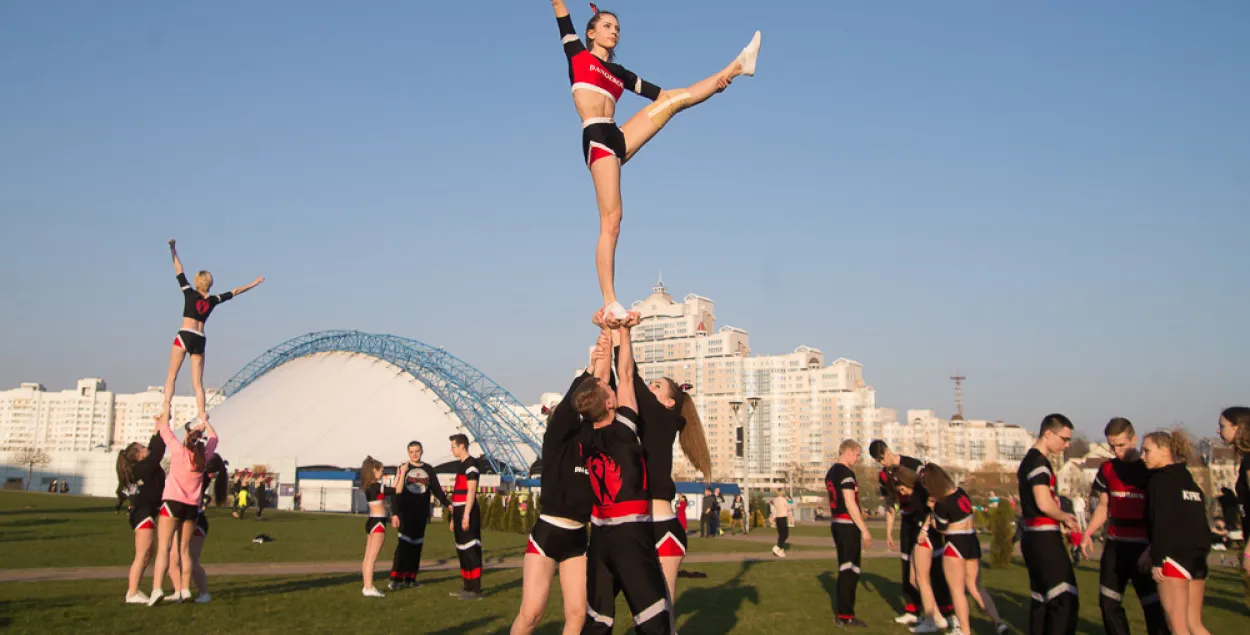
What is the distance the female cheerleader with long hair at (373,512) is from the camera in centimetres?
1233

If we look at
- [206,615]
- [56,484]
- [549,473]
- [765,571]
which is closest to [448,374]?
[56,484]

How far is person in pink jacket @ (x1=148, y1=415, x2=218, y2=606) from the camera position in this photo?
10.5m

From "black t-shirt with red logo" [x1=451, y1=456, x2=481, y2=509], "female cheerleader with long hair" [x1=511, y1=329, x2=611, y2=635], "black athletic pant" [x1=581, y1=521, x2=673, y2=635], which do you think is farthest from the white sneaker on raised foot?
"black t-shirt with red logo" [x1=451, y1=456, x2=481, y2=509]

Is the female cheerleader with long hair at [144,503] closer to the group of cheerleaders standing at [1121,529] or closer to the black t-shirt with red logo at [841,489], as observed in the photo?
the black t-shirt with red logo at [841,489]

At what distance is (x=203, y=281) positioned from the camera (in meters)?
14.3

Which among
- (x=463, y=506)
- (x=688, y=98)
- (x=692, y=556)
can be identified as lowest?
(x=692, y=556)

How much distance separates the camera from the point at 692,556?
22.0 m

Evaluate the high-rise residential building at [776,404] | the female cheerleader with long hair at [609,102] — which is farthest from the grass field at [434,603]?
the high-rise residential building at [776,404]

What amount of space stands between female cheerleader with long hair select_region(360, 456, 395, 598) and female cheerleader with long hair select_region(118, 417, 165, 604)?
2504 mm

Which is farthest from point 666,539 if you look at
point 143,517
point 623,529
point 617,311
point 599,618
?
point 143,517

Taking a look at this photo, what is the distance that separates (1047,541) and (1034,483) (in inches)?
20.6

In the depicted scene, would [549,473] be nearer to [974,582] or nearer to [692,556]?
[974,582]

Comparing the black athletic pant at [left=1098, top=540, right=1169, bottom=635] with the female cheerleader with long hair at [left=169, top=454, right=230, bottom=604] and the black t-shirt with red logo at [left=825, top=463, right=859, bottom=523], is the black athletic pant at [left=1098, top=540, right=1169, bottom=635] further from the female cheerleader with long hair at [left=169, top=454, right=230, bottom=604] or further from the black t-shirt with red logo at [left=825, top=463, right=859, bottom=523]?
the female cheerleader with long hair at [left=169, top=454, right=230, bottom=604]

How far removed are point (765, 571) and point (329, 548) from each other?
11004 mm
